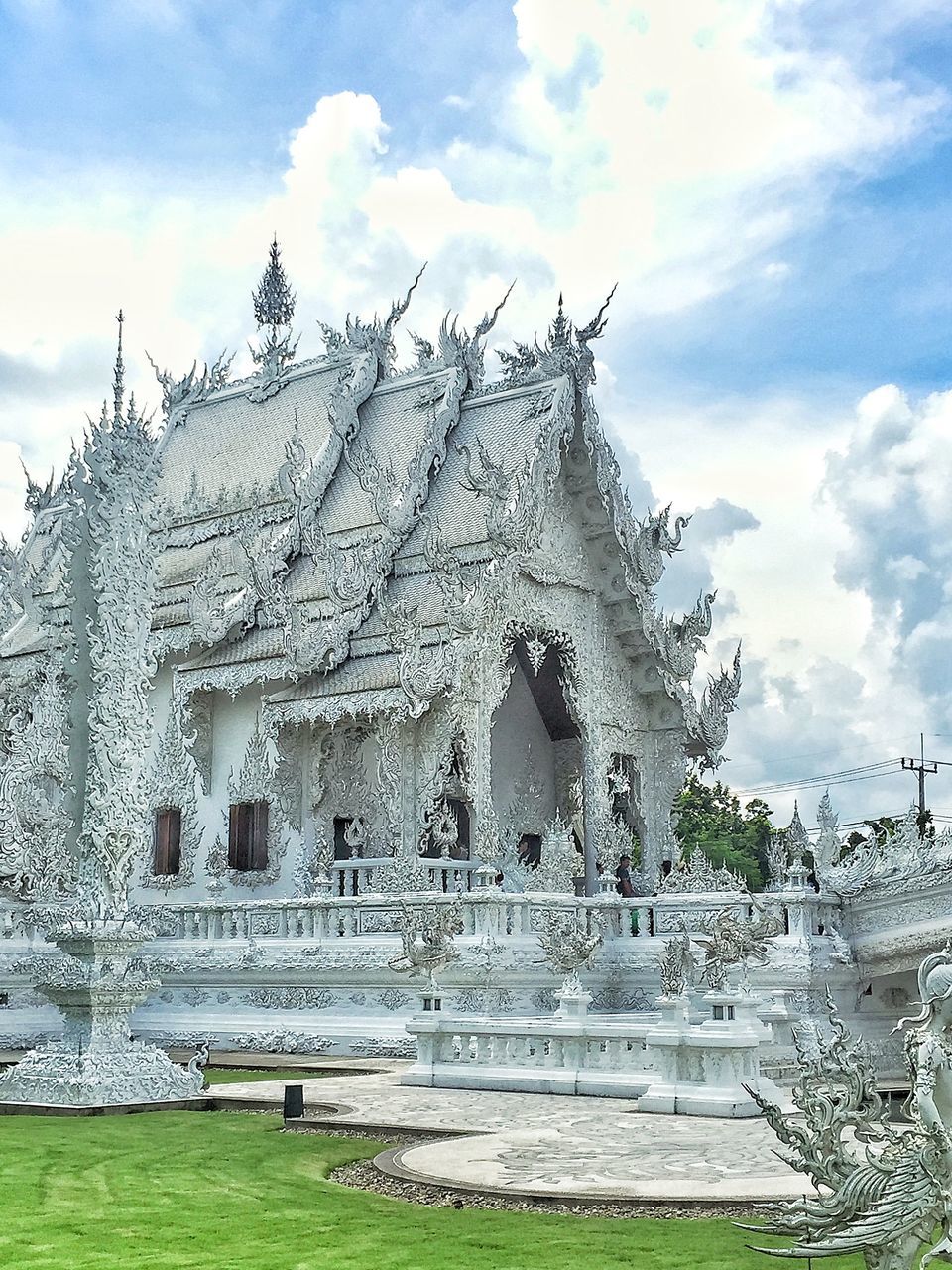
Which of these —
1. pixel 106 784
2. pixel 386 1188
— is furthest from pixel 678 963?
pixel 386 1188

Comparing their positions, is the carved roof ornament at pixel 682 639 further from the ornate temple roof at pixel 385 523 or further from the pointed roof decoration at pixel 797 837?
the pointed roof decoration at pixel 797 837

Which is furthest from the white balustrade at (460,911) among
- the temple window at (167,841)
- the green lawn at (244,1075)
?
the temple window at (167,841)

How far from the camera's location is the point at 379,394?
20.8 metres

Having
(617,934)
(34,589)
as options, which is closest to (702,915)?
(617,934)

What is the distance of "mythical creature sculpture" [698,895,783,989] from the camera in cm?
1110

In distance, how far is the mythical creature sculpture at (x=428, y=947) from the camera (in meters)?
12.4

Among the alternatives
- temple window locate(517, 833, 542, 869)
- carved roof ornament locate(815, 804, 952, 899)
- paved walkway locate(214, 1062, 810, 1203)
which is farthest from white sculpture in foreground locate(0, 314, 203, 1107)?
temple window locate(517, 833, 542, 869)

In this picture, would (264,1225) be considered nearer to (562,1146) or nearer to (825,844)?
(562,1146)

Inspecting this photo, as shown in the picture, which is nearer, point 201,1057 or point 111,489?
point 111,489

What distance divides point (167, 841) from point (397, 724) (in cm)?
394

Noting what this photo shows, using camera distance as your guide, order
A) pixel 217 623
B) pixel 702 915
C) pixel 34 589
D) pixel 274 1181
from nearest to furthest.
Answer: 1. pixel 274 1181
2. pixel 702 915
3. pixel 217 623
4. pixel 34 589

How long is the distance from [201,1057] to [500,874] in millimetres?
3893

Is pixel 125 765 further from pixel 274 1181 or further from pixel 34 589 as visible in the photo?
pixel 34 589

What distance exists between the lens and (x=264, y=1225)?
6.02m
